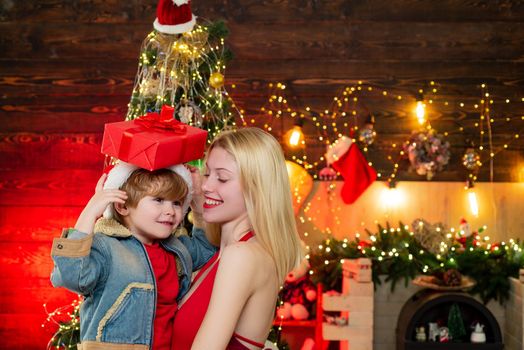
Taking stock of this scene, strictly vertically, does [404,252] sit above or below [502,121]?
below

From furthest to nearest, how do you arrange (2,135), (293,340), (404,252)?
(2,135) → (293,340) → (404,252)

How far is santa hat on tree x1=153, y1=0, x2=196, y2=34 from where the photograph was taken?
10.9ft

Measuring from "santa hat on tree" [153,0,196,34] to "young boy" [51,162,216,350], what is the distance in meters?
1.19

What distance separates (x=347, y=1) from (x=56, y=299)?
2.90 meters

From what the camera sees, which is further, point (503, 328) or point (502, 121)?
point (502, 121)

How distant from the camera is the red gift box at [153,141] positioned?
2180 millimetres

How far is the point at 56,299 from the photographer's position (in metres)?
5.53

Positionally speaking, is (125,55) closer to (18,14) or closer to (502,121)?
(18,14)

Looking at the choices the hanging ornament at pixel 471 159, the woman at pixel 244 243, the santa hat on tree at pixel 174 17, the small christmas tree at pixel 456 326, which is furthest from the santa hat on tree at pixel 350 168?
the woman at pixel 244 243

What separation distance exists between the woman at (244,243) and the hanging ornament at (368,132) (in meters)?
3.22

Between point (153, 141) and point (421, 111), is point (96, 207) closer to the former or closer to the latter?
point (153, 141)

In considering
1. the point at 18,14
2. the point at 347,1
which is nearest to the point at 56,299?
the point at 18,14

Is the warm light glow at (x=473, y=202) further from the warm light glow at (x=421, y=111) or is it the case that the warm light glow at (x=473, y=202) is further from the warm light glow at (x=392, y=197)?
the warm light glow at (x=421, y=111)

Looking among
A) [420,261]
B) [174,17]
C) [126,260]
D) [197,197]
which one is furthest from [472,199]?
[126,260]
